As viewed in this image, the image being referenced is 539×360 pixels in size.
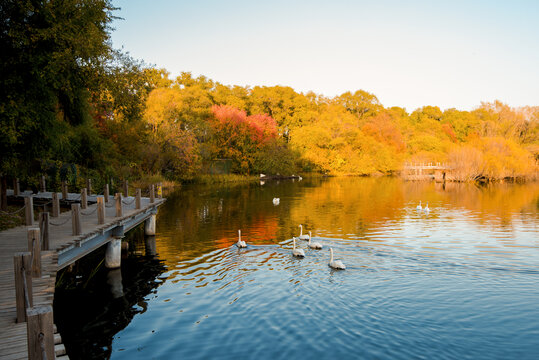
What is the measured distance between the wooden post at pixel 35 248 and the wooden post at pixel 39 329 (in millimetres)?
4859

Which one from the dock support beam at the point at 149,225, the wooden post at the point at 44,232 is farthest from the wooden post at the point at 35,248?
the dock support beam at the point at 149,225

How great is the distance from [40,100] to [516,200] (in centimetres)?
4099

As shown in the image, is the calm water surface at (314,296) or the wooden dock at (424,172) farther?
the wooden dock at (424,172)

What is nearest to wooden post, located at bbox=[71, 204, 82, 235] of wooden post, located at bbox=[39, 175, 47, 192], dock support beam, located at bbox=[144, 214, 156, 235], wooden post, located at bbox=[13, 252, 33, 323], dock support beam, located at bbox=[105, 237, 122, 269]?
dock support beam, located at bbox=[105, 237, 122, 269]

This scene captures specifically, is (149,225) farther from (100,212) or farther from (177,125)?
(177,125)

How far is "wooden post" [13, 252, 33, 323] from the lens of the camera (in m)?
7.19

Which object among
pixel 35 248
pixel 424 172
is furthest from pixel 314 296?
pixel 424 172

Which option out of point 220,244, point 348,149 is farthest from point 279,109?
point 220,244

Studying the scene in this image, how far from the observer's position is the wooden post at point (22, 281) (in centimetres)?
719

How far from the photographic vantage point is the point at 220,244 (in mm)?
20703

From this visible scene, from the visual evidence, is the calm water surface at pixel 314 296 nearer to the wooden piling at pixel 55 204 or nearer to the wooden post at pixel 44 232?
the wooden post at pixel 44 232

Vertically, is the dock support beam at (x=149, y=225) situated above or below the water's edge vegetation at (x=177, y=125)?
below

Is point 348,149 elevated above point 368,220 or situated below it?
above

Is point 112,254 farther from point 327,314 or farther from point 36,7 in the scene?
point 36,7
